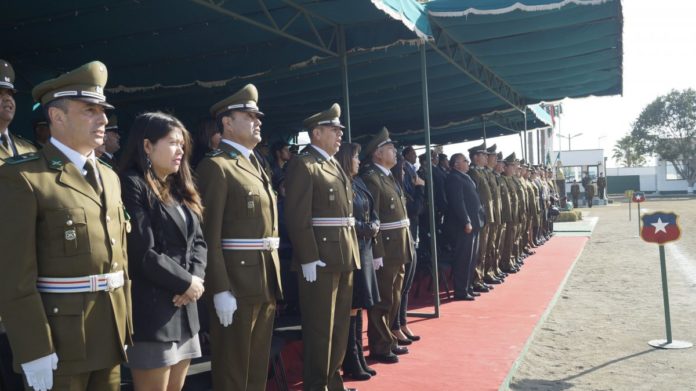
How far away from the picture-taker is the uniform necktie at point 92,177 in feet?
7.20

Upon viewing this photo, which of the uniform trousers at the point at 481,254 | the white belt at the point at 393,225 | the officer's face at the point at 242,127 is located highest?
the officer's face at the point at 242,127

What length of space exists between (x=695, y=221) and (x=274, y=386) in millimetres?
19949

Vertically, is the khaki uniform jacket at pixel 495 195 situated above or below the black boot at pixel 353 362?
above

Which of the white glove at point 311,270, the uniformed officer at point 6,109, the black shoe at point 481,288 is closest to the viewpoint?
the uniformed officer at point 6,109

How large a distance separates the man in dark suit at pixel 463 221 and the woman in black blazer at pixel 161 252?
16.9 ft

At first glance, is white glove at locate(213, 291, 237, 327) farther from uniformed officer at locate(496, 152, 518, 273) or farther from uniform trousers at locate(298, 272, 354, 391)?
uniformed officer at locate(496, 152, 518, 273)

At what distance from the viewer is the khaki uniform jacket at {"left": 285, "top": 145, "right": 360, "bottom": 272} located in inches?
143

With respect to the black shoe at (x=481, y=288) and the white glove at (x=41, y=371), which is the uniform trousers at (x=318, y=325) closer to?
the white glove at (x=41, y=371)

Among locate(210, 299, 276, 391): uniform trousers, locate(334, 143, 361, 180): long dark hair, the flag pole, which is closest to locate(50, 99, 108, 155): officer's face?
locate(210, 299, 276, 391): uniform trousers

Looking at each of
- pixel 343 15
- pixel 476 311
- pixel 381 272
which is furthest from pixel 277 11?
pixel 476 311

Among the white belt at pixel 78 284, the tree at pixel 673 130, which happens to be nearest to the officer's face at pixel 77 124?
the white belt at pixel 78 284

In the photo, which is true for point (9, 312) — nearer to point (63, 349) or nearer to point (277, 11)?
point (63, 349)

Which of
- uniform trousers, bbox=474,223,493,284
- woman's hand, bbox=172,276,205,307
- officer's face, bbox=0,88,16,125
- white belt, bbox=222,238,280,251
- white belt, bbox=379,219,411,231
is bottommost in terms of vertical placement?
uniform trousers, bbox=474,223,493,284

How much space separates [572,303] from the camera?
7.59 m
